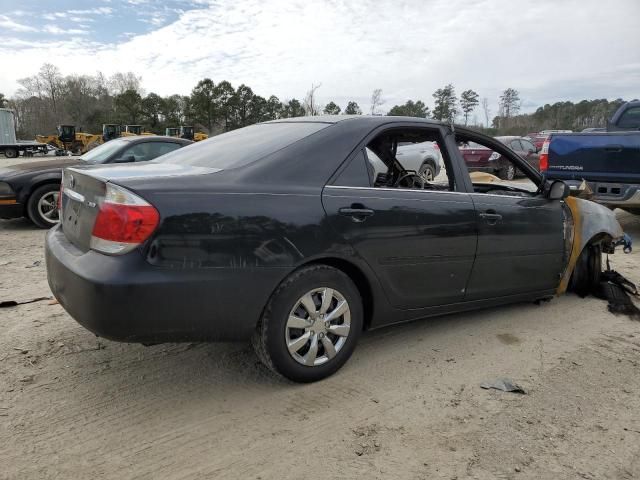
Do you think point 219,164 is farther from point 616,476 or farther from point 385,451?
point 616,476

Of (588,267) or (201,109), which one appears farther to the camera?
(201,109)

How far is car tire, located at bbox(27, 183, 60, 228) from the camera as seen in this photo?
7.47 m

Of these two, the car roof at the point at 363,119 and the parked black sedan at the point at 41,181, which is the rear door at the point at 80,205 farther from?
the parked black sedan at the point at 41,181

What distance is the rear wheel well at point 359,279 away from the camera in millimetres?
3010

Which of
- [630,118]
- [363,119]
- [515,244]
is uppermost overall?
[630,118]

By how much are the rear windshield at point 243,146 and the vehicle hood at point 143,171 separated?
0.37 ft

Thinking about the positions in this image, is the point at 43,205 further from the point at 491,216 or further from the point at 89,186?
the point at 491,216

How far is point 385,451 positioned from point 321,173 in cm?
157

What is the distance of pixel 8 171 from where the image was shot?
757 centimetres

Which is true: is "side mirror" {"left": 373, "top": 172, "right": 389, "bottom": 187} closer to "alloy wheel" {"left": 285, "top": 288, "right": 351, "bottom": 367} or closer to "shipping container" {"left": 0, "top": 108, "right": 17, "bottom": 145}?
"alloy wheel" {"left": 285, "top": 288, "right": 351, "bottom": 367}

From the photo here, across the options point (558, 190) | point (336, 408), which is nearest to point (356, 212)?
point (336, 408)

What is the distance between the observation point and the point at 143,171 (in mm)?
2908

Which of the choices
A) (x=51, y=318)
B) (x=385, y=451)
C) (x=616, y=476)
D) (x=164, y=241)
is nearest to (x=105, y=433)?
(x=164, y=241)

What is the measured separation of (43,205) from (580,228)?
7.23 meters
